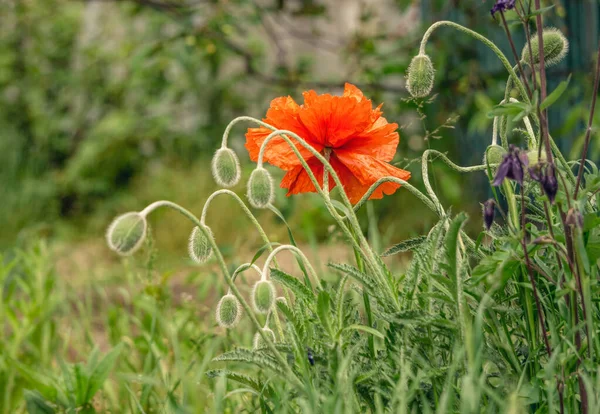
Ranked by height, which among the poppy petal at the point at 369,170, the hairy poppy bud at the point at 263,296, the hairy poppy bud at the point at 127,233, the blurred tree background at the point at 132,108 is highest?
the hairy poppy bud at the point at 127,233

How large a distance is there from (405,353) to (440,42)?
8.46 feet

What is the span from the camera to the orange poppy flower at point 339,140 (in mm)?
1287

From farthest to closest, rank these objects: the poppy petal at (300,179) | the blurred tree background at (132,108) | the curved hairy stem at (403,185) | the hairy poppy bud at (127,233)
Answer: the blurred tree background at (132,108)
the poppy petal at (300,179)
the curved hairy stem at (403,185)
the hairy poppy bud at (127,233)

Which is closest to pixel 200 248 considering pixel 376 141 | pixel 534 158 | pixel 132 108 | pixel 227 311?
pixel 227 311

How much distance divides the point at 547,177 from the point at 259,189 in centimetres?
38

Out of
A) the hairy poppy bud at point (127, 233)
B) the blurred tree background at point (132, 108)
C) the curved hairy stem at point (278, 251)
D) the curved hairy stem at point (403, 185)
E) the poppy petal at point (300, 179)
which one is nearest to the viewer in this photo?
the hairy poppy bud at point (127, 233)

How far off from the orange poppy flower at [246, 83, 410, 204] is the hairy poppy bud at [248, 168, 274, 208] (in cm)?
18

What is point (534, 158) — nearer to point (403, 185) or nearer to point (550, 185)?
point (550, 185)

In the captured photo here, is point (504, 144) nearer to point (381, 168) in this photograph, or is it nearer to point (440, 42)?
point (381, 168)

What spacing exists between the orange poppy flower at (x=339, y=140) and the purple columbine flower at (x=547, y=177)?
0.92 ft

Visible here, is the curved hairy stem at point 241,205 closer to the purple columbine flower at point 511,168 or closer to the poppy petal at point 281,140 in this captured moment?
the poppy petal at point 281,140

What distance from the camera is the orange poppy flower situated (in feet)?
4.22

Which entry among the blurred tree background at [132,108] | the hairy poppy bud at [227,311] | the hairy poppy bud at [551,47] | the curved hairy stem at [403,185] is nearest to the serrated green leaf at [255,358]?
the hairy poppy bud at [227,311]

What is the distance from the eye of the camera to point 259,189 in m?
1.09
